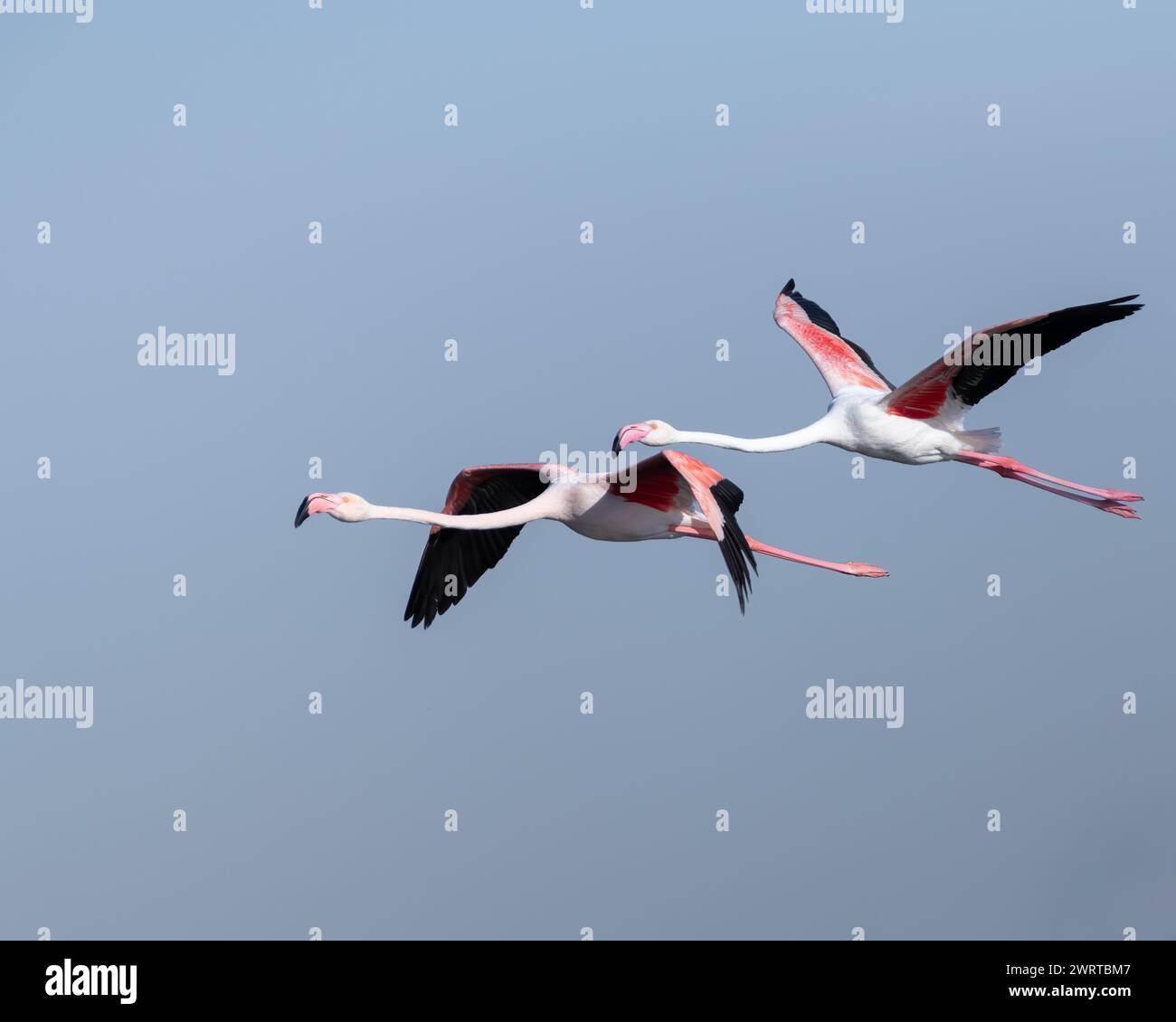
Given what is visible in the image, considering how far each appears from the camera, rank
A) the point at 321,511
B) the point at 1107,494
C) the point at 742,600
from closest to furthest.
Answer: the point at 742,600, the point at 321,511, the point at 1107,494

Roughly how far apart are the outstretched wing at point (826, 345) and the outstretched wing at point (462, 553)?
3.72 metres

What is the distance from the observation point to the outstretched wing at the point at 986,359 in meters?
17.4

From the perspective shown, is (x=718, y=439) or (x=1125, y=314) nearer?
(x=1125, y=314)

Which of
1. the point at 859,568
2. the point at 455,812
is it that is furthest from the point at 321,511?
the point at 859,568

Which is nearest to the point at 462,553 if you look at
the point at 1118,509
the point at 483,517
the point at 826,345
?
the point at 483,517

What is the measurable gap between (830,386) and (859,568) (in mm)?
2066

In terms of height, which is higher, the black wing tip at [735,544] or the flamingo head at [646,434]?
the flamingo head at [646,434]

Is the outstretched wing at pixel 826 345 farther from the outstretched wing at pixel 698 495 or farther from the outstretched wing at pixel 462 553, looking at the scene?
the outstretched wing at pixel 462 553

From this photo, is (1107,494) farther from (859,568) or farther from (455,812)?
(455,812)

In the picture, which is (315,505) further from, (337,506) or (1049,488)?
(1049,488)

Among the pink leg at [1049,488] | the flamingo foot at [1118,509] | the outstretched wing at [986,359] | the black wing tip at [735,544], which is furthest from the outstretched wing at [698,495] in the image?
the flamingo foot at [1118,509]

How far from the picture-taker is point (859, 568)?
802 inches

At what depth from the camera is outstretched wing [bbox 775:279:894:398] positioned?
68.8 feet

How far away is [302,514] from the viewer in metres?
16.7
